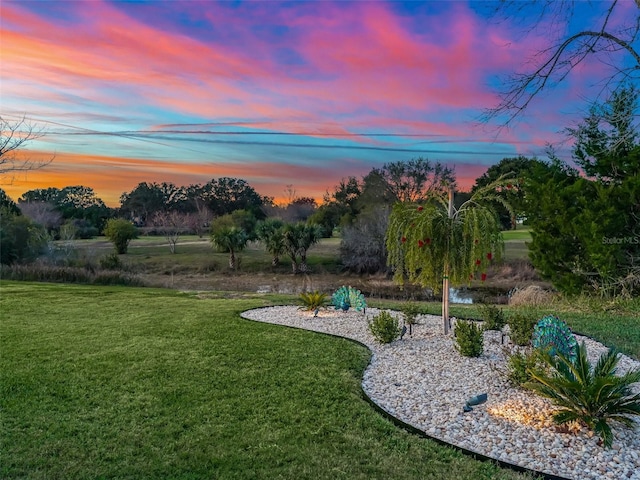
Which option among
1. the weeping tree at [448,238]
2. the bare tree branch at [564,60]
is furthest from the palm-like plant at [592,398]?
the bare tree branch at [564,60]

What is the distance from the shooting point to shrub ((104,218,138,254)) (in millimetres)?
31234

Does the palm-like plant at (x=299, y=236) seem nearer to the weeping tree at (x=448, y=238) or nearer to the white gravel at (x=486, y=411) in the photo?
the weeping tree at (x=448, y=238)

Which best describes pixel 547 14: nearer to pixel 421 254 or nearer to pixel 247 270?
pixel 421 254

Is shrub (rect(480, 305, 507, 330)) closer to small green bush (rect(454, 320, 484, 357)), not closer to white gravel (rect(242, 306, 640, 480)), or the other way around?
white gravel (rect(242, 306, 640, 480))

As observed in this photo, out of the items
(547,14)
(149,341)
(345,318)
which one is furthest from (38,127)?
(547,14)

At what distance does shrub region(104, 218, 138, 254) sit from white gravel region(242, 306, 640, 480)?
2919cm

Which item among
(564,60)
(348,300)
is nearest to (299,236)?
(348,300)

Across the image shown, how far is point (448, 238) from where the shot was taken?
6367 mm

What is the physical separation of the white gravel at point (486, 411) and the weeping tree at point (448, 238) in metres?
1.09

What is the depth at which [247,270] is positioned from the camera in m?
27.2

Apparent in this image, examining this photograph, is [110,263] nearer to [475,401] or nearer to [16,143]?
[16,143]

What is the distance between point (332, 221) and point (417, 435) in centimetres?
3722

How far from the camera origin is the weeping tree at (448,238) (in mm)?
6176

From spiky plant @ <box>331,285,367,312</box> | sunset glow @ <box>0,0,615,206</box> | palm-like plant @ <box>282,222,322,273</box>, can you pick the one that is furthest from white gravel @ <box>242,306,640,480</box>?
palm-like plant @ <box>282,222,322,273</box>
